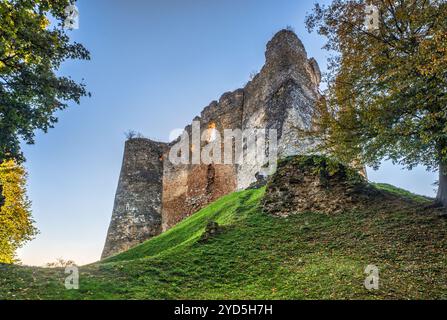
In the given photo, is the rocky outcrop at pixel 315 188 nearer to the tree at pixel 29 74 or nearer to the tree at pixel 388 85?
the tree at pixel 388 85

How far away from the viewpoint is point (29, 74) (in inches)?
396

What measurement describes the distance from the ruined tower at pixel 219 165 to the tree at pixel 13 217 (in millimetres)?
5503

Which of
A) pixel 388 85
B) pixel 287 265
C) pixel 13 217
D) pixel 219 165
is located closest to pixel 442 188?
pixel 388 85

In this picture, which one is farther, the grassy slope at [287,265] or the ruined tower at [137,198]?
the ruined tower at [137,198]

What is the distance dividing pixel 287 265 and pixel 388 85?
18.3 ft

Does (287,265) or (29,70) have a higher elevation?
(29,70)

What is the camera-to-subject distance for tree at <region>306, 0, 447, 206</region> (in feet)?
30.3

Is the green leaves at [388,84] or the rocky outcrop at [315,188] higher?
the green leaves at [388,84]

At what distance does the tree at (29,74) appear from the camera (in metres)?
9.47

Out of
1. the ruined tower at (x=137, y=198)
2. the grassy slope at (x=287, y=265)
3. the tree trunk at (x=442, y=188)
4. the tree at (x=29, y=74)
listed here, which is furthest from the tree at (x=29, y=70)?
the ruined tower at (x=137, y=198)

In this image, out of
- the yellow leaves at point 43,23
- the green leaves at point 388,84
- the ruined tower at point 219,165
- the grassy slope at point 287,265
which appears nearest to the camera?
the grassy slope at point 287,265

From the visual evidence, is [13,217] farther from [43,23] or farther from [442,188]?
[442,188]

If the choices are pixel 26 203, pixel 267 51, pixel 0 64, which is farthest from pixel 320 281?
pixel 26 203

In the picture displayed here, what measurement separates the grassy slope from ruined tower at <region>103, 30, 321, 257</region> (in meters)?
6.74
